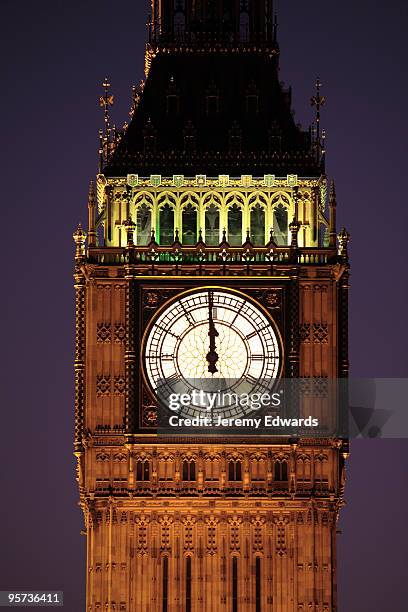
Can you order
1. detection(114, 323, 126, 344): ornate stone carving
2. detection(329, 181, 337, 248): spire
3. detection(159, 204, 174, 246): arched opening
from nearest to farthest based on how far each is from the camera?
detection(114, 323, 126, 344): ornate stone carving, detection(329, 181, 337, 248): spire, detection(159, 204, 174, 246): arched opening

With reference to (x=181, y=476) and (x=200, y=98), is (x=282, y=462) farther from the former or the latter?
(x=200, y=98)

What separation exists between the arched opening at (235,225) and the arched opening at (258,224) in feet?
0.85

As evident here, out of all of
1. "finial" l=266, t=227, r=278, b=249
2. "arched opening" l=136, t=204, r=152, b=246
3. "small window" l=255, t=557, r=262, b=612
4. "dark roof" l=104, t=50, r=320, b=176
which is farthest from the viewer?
"dark roof" l=104, t=50, r=320, b=176

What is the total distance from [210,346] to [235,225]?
275 cm

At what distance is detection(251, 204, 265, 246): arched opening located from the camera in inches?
2370

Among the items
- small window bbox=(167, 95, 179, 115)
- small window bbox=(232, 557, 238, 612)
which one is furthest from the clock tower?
small window bbox=(167, 95, 179, 115)

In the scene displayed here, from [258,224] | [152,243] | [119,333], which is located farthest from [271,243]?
[119,333]

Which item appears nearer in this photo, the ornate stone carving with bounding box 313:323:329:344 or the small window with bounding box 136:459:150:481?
the small window with bounding box 136:459:150:481

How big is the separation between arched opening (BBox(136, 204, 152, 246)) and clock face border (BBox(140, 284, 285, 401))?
1638 millimetres

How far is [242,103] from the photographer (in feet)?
202

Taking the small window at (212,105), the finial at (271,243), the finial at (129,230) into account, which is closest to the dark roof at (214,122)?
the small window at (212,105)

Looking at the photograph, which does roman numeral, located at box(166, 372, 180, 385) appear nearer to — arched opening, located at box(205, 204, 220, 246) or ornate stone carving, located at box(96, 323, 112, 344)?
ornate stone carving, located at box(96, 323, 112, 344)

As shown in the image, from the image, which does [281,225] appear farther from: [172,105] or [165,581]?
[165,581]

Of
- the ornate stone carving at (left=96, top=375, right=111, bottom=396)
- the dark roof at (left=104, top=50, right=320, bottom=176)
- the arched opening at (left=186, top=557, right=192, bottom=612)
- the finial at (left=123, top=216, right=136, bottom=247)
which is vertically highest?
the dark roof at (left=104, top=50, right=320, bottom=176)
